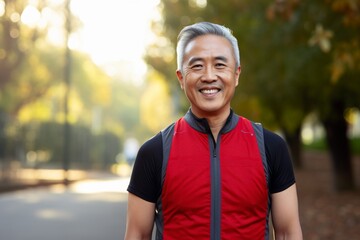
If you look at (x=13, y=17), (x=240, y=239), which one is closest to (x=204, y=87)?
(x=240, y=239)

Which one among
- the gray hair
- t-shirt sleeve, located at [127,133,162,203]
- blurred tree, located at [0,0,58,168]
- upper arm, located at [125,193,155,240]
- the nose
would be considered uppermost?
blurred tree, located at [0,0,58,168]

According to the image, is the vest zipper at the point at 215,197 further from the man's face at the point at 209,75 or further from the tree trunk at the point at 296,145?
the tree trunk at the point at 296,145

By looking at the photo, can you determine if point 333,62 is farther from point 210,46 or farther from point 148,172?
point 148,172

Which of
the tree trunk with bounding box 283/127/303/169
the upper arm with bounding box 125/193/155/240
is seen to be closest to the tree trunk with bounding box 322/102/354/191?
the tree trunk with bounding box 283/127/303/169

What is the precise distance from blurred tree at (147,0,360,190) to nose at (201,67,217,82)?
6.41 m

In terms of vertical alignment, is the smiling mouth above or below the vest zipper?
above

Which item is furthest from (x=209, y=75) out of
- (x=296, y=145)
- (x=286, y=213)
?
(x=296, y=145)

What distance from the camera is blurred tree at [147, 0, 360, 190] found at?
12.8 metres

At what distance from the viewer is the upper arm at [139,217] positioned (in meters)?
3.10

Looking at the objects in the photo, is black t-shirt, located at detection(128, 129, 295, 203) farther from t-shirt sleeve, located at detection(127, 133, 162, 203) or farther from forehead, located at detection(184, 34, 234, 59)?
forehead, located at detection(184, 34, 234, 59)

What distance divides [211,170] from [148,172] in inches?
9.6

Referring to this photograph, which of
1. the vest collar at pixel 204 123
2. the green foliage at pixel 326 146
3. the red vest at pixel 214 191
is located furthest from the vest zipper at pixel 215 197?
the green foliage at pixel 326 146

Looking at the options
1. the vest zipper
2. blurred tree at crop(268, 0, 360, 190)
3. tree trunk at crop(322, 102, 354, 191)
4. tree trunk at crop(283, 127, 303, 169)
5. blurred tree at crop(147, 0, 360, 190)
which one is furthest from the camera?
tree trunk at crop(283, 127, 303, 169)

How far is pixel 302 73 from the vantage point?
628 inches
